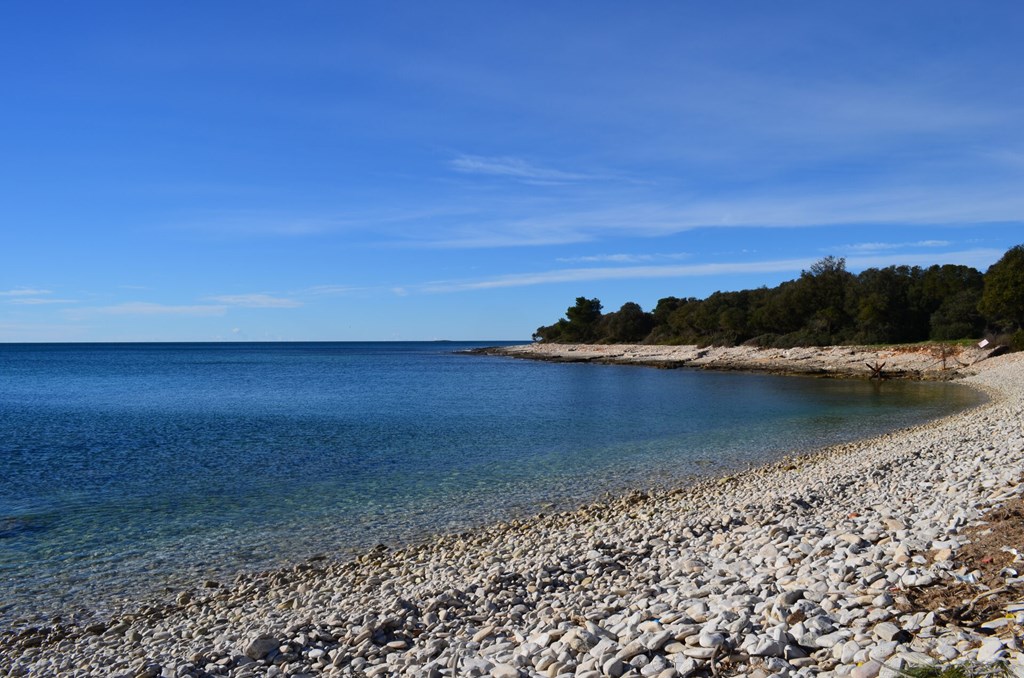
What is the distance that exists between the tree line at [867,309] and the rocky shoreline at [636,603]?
5189cm

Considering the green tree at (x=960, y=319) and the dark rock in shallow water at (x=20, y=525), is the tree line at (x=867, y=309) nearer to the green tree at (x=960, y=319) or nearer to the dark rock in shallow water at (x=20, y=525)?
the green tree at (x=960, y=319)

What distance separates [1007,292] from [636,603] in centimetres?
5882

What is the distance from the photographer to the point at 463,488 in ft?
53.3

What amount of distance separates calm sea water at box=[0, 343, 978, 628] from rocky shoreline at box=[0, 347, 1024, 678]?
62.2 inches

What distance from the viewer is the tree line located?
56.8 metres

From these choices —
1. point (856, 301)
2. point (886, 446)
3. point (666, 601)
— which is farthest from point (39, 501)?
point (856, 301)

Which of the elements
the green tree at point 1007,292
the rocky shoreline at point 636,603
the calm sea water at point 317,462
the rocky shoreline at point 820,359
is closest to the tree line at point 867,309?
the green tree at point 1007,292

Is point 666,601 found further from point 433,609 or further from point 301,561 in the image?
point 301,561

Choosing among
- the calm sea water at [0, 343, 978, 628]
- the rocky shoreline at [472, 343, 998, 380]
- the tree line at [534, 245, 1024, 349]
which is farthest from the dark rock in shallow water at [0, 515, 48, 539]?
the tree line at [534, 245, 1024, 349]

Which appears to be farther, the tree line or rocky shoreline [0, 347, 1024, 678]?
the tree line

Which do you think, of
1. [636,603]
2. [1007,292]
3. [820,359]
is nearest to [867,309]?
[820,359]

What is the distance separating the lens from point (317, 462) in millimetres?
19984

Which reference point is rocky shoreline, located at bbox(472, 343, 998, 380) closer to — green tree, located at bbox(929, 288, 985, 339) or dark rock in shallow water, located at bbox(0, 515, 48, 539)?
green tree, located at bbox(929, 288, 985, 339)

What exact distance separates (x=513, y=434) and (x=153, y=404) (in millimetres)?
24137
